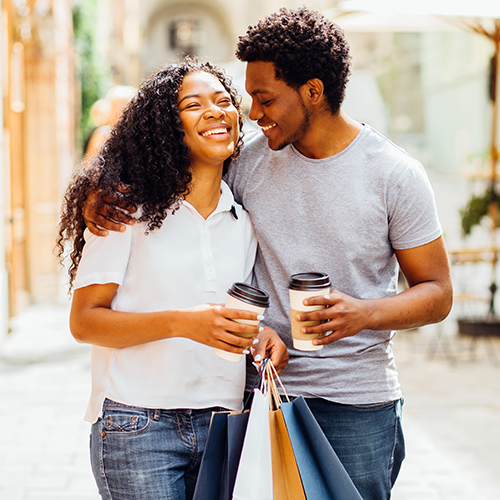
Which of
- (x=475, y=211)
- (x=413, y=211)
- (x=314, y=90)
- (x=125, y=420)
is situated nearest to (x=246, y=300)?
(x=125, y=420)

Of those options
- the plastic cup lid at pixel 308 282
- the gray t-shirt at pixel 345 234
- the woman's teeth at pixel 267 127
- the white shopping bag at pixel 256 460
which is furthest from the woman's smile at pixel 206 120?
the white shopping bag at pixel 256 460

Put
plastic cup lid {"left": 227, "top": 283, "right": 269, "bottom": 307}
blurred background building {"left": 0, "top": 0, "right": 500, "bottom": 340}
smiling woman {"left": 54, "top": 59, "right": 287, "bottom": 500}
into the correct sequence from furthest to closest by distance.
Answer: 1. blurred background building {"left": 0, "top": 0, "right": 500, "bottom": 340}
2. smiling woman {"left": 54, "top": 59, "right": 287, "bottom": 500}
3. plastic cup lid {"left": 227, "top": 283, "right": 269, "bottom": 307}

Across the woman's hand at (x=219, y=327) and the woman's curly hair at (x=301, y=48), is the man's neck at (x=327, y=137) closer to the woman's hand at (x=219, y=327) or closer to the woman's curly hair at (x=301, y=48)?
the woman's curly hair at (x=301, y=48)

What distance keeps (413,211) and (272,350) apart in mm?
574

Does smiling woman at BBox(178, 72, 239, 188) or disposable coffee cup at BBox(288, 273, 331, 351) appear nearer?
disposable coffee cup at BBox(288, 273, 331, 351)

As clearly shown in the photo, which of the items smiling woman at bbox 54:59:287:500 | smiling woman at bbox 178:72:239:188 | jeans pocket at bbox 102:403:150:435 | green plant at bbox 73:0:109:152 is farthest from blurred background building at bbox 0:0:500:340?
jeans pocket at bbox 102:403:150:435

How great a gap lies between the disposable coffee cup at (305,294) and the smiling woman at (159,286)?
142 millimetres

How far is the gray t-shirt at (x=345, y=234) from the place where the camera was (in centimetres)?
206

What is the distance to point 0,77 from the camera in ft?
22.3

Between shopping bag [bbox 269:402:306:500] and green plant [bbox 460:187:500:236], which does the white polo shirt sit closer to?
shopping bag [bbox 269:402:306:500]

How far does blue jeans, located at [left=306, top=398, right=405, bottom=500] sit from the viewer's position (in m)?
2.09

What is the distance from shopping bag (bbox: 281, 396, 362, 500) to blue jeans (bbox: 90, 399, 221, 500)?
0.28 meters

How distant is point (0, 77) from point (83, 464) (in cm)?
428

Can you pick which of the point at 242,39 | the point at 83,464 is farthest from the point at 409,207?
the point at 83,464
